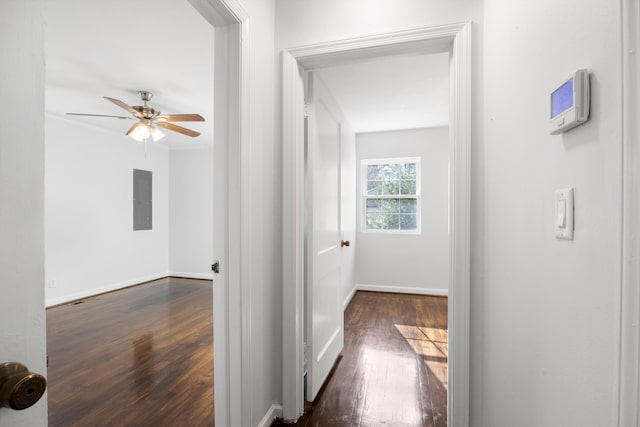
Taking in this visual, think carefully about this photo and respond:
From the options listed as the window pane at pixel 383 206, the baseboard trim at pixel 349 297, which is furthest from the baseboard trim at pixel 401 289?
the window pane at pixel 383 206

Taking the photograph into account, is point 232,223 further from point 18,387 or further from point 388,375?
point 388,375

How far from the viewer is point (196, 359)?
2.56 m

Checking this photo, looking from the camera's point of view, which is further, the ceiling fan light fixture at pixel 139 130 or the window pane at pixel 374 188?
the window pane at pixel 374 188

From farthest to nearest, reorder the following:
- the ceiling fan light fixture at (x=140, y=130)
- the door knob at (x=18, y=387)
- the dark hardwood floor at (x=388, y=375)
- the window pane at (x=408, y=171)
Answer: the window pane at (x=408, y=171), the ceiling fan light fixture at (x=140, y=130), the dark hardwood floor at (x=388, y=375), the door knob at (x=18, y=387)

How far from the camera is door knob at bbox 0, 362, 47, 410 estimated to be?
17.0 inches

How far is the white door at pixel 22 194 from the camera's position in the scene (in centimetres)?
50

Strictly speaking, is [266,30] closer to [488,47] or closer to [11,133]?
[488,47]

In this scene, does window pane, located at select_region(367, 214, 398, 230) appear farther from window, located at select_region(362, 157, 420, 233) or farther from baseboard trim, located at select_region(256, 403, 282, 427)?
baseboard trim, located at select_region(256, 403, 282, 427)

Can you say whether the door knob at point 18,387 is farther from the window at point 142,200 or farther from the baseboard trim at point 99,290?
the window at point 142,200

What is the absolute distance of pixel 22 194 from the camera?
1.73ft

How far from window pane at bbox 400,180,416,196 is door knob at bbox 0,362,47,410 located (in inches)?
184

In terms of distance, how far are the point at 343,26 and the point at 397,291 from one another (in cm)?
396

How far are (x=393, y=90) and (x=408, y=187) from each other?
6.41ft

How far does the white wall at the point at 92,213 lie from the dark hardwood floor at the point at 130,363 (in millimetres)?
545
